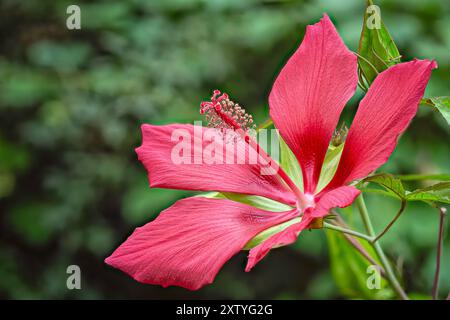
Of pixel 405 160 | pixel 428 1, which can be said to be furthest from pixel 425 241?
pixel 428 1

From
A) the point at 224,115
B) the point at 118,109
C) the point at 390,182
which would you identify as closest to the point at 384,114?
the point at 390,182

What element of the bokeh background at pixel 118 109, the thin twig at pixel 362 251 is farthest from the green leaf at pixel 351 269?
the bokeh background at pixel 118 109

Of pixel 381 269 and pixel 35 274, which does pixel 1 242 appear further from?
pixel 381 269

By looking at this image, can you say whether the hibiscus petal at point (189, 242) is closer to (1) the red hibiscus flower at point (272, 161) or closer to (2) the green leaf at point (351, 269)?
(1) the red hibiscus flower at point (272, 161)

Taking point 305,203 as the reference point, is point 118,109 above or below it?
above

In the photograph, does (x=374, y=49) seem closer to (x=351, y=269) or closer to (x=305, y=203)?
(x=305, y=203)

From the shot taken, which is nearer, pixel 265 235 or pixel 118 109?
pixel 265 235
